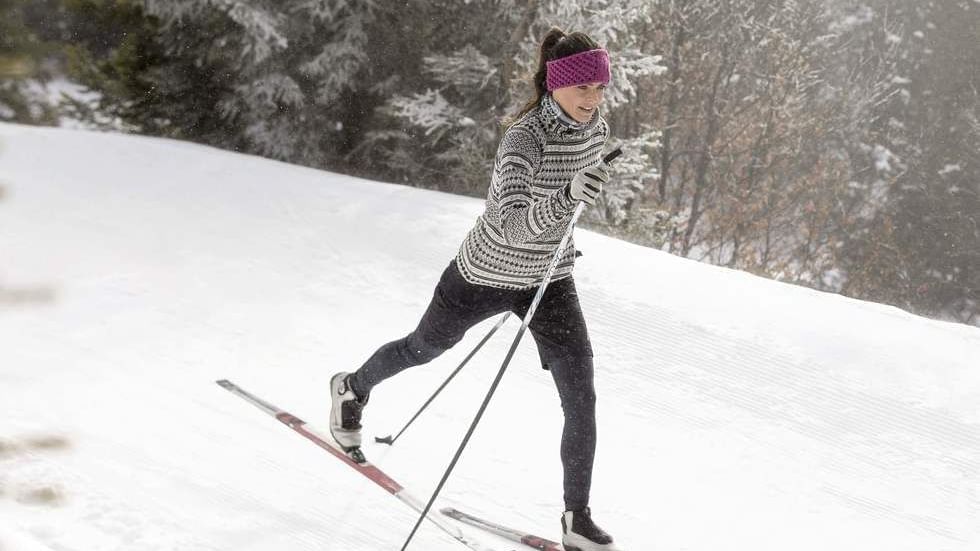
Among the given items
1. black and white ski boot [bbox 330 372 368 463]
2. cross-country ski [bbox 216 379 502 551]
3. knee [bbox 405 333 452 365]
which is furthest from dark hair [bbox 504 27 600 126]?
cross-country ski [bbox 216 379 502 551]

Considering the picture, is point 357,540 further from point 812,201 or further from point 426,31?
point 812,201

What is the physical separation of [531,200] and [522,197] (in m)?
0.04

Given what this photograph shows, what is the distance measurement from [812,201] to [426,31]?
9655 mm

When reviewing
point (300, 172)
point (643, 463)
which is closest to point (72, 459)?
point (643, 463)

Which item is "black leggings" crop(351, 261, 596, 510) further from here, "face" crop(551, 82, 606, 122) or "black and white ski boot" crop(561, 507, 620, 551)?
"face" crop(551, 82, 606, 122)

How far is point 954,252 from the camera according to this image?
21031 mm

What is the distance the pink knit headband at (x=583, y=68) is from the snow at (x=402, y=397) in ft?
5.59

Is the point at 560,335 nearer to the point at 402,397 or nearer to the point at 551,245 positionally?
the point at 551,245

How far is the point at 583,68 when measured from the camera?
274cm

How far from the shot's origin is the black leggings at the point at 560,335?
2.88 meters

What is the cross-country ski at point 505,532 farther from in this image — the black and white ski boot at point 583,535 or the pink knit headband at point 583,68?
the pink knit headband at point 583,68

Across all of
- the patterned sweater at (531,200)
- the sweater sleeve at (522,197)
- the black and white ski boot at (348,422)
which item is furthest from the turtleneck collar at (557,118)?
the black and white ski boot at (348,422)

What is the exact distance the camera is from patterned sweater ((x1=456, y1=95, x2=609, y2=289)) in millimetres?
2666

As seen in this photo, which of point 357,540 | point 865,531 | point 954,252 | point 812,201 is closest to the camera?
point 357,540
